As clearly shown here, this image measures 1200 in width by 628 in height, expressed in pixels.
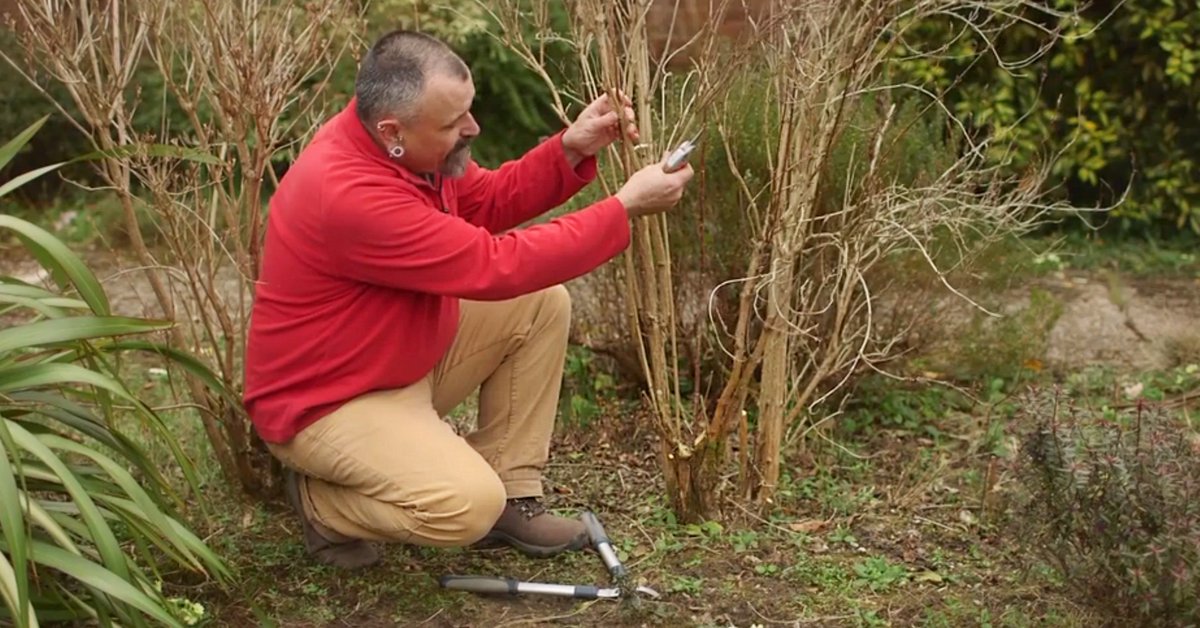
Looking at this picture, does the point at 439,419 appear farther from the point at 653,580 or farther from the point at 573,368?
the point at 573,368

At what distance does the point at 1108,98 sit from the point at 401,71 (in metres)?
4.74

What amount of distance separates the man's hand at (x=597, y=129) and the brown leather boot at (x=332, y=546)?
3.82 feet

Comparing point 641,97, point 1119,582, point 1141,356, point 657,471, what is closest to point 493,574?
point 657,471

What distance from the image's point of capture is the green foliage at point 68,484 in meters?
3.20

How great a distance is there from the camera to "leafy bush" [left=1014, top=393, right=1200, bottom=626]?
319cm

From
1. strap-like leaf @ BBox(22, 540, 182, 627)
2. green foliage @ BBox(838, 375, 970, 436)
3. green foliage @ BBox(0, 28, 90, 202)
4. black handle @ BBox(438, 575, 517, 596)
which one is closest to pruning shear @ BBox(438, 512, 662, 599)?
black handle @ BBox(438, 575, 517, 596)

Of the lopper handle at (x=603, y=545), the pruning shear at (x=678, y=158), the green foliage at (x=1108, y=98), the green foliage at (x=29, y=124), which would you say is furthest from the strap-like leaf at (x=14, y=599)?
the green foliage at (x=29, y=124)

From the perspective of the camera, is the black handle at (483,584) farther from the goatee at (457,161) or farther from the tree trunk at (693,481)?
the goatee at (457,161)

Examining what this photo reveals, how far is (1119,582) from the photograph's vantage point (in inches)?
128

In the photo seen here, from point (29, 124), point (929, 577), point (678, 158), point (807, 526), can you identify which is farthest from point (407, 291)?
point (29, 124)

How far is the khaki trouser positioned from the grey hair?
734mm

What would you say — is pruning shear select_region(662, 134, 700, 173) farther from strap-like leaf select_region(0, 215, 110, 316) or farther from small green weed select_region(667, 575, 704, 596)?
strap-like leaf select_region(0, 215, 110, 316)

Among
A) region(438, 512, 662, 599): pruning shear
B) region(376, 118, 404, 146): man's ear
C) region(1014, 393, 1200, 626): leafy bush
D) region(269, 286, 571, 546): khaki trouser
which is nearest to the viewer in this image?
region(1014, 393, 1200, 626): leafy bush

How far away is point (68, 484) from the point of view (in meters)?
3.21
